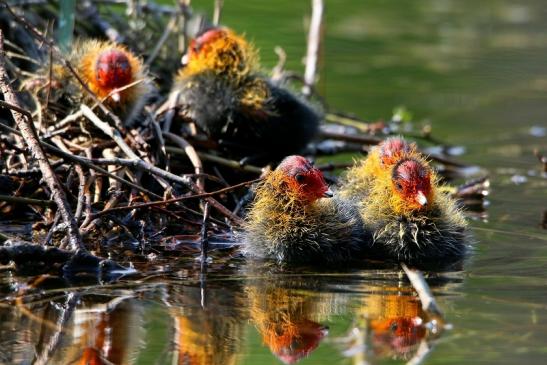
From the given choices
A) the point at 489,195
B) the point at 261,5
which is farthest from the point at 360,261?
the point at 261,5

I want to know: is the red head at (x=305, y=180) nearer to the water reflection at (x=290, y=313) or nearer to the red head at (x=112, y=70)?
the water reflection at (x=290, y=313)

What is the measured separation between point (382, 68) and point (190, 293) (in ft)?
18.1

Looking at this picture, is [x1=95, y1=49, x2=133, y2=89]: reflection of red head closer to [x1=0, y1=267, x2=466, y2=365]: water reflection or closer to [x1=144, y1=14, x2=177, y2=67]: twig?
[x1=144, y1=14, x2=177, y2=67]: twig

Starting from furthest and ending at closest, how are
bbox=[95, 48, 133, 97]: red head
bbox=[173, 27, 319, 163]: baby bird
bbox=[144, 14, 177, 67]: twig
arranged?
bbox=[144, 14, 177, 67]: twig → bbox=[173, 27, 319, 163]: baby bird → bbox=[95, 48, 133, 97]: red head

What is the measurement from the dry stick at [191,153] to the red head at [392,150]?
82 centimetres

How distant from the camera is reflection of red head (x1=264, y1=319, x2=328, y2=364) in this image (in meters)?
3.34

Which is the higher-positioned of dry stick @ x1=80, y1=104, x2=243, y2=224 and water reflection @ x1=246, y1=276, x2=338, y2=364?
dry stick @ x1=80, y1=104, x2=243, y2=224

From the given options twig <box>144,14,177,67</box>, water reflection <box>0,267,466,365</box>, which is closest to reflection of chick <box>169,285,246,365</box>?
water reflection <box>0,267,466,365</box>

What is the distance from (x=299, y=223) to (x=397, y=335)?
1.13 meters

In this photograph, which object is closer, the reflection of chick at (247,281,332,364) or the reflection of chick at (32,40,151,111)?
the reflection of chick at (247,281,332,364)

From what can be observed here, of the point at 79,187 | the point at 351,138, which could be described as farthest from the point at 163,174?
the point at 351,138

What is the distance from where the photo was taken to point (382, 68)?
9.26m

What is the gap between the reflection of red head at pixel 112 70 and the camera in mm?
5453

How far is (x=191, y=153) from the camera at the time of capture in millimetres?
5312
